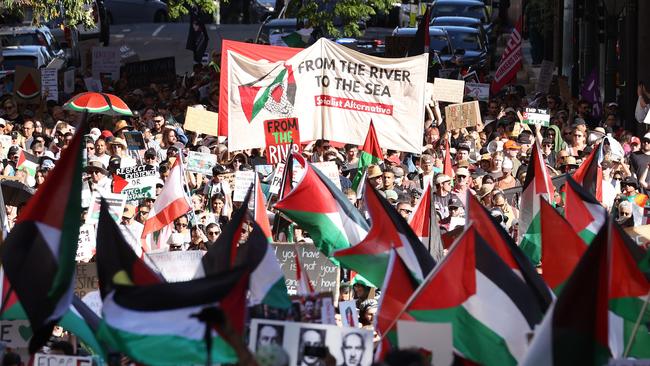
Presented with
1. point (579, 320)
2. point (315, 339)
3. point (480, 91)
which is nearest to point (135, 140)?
point (480, 91)

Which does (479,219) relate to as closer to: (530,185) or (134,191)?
(530,185)

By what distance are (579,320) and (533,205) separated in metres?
5.03

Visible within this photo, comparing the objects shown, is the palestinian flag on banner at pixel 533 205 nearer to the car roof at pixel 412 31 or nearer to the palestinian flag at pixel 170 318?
the palestinian flag at pixel 170 318

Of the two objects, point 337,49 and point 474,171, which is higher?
point 337,49

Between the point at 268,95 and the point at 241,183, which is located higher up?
the point at 268,95

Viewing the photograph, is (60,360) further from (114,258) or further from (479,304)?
(479,304)

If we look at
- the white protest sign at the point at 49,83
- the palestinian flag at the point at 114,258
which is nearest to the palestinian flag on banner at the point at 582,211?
the palestinian flag at the point at 114,258

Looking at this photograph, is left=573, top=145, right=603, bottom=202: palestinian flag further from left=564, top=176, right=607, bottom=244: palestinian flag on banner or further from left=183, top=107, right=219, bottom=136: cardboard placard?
left=183, top=107, right=219, bottom=136: cardboard placard

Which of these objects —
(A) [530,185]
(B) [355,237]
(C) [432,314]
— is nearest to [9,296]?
(C) [432,314]

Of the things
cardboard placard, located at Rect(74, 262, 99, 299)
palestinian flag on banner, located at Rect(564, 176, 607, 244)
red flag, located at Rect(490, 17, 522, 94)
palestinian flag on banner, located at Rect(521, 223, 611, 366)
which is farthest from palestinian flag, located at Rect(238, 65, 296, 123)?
red flag, located at Rect(490, 17, 522, 94)

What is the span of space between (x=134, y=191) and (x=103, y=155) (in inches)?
77.8

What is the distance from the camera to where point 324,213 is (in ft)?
42.6

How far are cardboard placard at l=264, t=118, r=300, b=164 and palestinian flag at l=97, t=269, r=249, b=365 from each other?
7.38 m

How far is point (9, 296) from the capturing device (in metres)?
9.70
